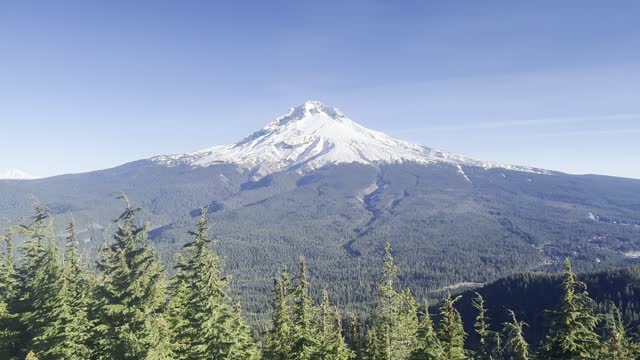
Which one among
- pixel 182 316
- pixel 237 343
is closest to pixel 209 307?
pixel 237 343

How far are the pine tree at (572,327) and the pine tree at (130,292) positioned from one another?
70.3 ft

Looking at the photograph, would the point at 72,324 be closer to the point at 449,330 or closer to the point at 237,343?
the point at 237,343

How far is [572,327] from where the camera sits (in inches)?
880

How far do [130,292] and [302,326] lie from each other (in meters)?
12.6

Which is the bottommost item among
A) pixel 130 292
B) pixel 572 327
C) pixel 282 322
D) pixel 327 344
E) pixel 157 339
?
pixel 327 344

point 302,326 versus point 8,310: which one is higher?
point 8,310

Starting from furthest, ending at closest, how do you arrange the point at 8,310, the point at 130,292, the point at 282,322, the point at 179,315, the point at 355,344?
the point at 355,344
the point at 8,310
the point at 282,322
the point at 179,315
the point at 130,292

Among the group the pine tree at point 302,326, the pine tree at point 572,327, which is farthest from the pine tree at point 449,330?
the pine tree at point 572,327

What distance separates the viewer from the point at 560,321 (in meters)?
22.6

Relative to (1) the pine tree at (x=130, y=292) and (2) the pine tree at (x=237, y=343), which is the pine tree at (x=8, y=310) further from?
(2) the pine tree at (x=237, y=343)

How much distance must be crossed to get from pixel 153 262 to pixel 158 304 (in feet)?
8.56

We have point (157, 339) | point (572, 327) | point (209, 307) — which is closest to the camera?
point (572, 327)

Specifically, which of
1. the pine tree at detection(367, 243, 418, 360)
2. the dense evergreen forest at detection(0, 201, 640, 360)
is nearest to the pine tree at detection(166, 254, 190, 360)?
the dense evergreen forest at detection(0, 201, 640, 360)

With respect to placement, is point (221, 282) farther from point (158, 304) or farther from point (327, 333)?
point (327, 333)
